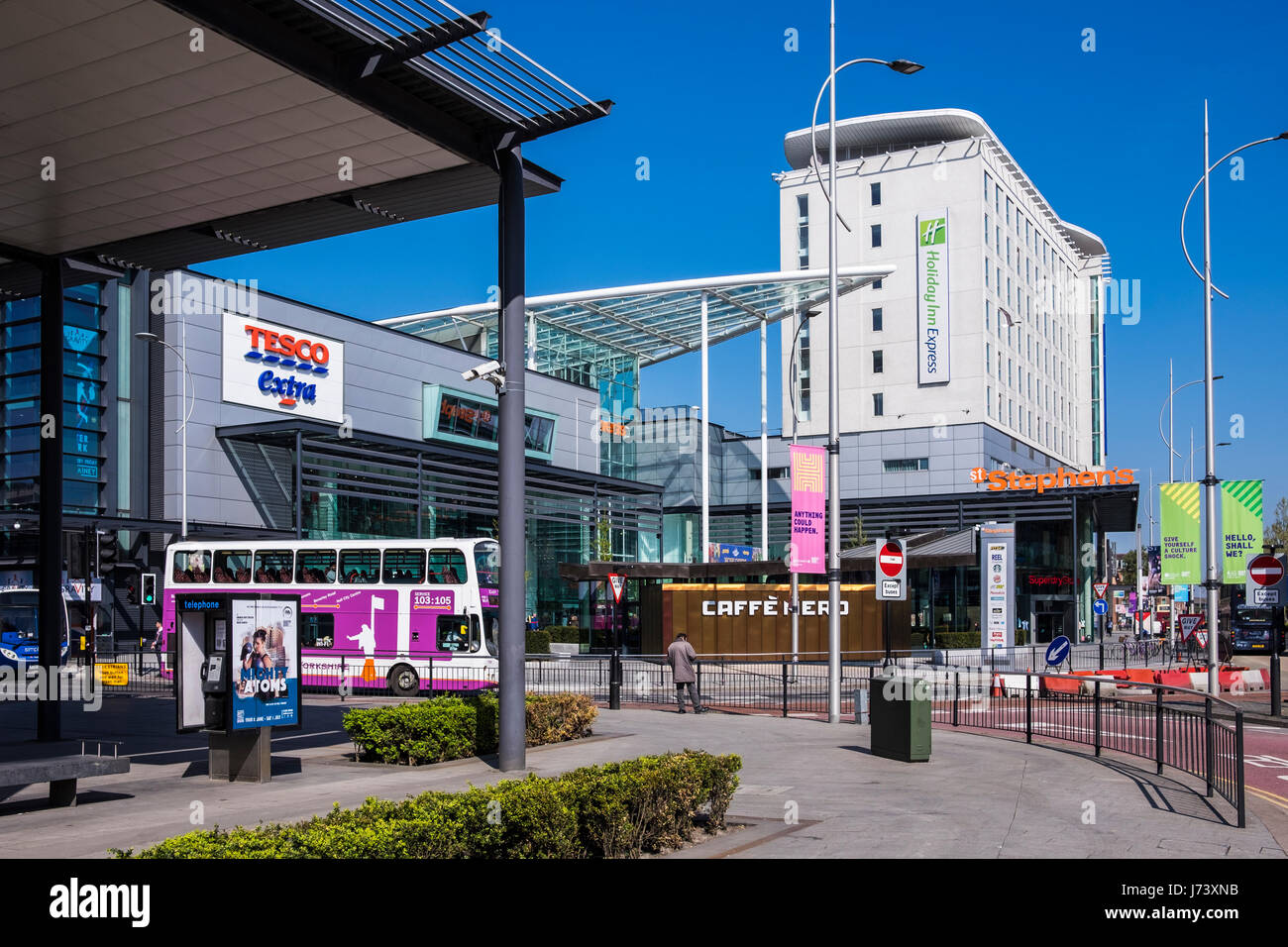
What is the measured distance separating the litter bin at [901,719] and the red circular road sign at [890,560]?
3.72m

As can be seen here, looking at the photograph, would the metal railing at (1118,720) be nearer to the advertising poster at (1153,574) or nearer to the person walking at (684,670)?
the person walking at (684,670)

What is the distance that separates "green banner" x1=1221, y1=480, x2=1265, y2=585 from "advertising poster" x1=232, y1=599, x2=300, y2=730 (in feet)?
75.0

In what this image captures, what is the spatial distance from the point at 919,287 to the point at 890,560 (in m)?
56.8

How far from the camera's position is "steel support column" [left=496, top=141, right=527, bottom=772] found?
15.0m

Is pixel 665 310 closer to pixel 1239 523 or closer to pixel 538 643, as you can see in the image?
pixel 538 643

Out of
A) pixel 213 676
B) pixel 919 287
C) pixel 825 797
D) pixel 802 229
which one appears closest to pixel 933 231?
pixel 919 287

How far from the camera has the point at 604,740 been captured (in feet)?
62.4

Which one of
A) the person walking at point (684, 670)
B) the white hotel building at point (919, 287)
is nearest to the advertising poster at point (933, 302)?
the white hotel building at point (919, 287)

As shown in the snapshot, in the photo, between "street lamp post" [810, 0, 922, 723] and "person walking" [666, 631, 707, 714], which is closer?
"street lamp post" [810, 0, 922, 723]

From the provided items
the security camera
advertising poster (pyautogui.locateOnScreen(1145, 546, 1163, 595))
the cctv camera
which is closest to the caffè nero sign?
the security camera

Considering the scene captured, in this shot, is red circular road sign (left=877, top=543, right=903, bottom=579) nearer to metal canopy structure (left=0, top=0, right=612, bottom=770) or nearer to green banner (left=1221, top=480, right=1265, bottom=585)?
metal canopy structure (left=0, top=0, right=612, bottom=770)

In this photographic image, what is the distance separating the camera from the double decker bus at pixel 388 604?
30297mm
